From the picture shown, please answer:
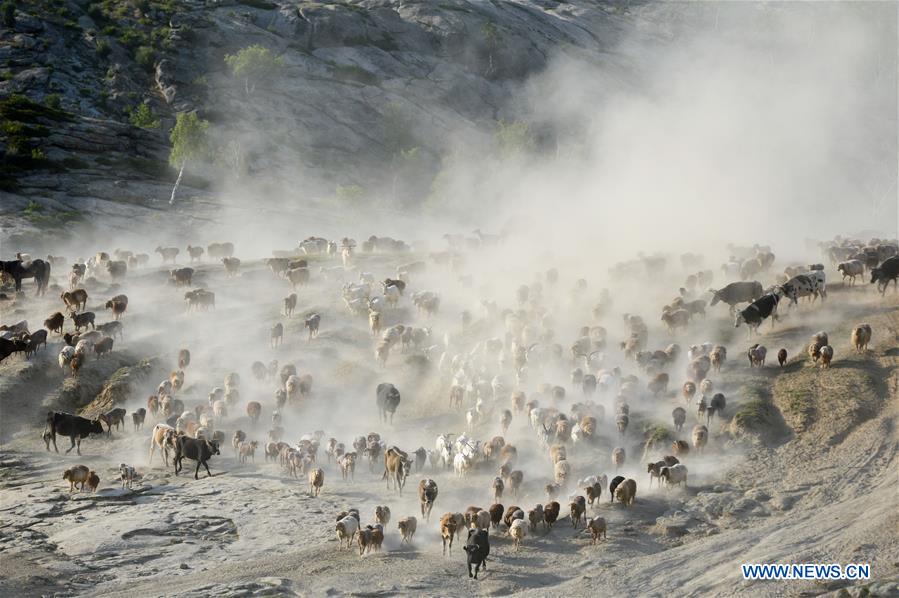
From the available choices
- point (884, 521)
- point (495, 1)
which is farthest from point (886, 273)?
point (495, 1)

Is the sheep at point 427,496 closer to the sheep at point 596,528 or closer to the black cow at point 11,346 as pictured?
the sheep at point 596,528

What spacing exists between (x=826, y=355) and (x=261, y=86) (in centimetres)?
11133

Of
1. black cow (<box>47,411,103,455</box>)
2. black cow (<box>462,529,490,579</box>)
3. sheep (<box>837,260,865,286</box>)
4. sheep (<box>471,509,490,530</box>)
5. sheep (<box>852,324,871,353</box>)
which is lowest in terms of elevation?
black cow (<box>462,529,490,579</box>)

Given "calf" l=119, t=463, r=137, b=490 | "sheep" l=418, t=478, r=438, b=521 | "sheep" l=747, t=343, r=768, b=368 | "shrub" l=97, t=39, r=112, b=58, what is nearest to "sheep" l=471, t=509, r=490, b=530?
"sheep" l=418, t=478, r=438, b=521

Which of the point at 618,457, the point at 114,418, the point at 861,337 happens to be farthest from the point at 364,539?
the point at 861,337

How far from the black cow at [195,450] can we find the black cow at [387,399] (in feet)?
27.9

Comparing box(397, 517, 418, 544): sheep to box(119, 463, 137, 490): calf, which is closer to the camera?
box(397, 517, 418, 544): sheep

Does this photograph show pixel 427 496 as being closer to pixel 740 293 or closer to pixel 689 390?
pixel 689 390

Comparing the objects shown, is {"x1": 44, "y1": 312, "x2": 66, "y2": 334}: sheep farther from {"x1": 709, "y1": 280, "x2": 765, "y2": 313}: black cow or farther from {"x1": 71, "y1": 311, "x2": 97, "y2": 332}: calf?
{"x1": 709, "y1": 280, "x2": 765, "y2": 313}: black cow

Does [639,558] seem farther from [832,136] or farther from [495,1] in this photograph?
[495,1]

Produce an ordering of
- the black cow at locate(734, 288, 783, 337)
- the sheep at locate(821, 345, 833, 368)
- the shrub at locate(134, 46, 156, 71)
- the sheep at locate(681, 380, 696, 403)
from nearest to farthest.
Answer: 1. the sheep at locate(681, 380, 696, 403)
2. the sheep at locate(821, 345, 833, 368)
3. the black cow at locate(734, 288, 783, 337)
4. the shrub at locate(134, 46, 156, 71)

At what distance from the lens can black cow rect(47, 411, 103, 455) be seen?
36.4 m

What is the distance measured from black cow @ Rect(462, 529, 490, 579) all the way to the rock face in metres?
71.3

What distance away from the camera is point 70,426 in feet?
120
